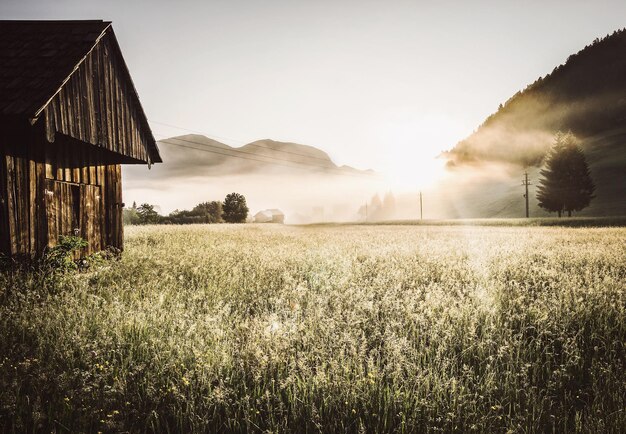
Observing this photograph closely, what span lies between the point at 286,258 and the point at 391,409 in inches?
269

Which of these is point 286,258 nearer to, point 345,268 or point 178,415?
point 345,268

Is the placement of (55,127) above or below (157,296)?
above

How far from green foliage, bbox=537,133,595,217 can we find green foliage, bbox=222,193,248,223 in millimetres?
61554

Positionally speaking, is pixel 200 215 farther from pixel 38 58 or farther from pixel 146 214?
pixel 38 58

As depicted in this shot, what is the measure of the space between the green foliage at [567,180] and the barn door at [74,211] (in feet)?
230

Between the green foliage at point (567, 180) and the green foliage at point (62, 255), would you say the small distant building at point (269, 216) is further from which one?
the green foliage at point (62, 255)

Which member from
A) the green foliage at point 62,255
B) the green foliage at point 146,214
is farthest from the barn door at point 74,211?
the green foliage at point 146,214

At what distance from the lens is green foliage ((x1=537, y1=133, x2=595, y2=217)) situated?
197 ft

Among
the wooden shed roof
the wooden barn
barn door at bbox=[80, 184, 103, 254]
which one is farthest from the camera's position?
barn door at bbox=[80, 184, 103, 254]

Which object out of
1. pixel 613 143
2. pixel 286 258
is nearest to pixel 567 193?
pixel 286 258

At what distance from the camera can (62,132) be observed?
7980mm

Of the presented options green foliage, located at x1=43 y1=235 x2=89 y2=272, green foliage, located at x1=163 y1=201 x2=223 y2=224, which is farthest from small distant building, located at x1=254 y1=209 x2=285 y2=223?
green foliage, located at x1=43 y1=235 x2=89 y2=272

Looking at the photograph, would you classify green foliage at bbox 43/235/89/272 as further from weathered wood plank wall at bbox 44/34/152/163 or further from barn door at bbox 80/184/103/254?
weathered wood plank wall at bbox 44/34/152/163

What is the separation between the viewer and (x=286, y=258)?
9.31m
